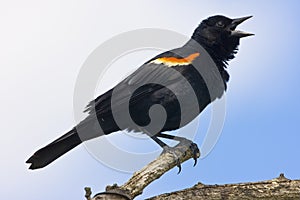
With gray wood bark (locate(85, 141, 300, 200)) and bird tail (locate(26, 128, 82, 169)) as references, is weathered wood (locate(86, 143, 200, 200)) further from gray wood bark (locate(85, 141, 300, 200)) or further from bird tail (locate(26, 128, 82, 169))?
bird tail (locate(26, 128, 82, 169))

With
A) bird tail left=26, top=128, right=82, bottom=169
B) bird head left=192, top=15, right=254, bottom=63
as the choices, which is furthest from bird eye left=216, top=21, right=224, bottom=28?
bird tail left=26, top=128, right=82, bottom=169

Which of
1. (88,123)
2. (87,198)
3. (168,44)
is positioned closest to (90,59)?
(88,123)

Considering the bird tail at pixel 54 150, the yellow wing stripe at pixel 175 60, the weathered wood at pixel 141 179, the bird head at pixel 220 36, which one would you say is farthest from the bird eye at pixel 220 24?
the bird tail at pixel 54 150

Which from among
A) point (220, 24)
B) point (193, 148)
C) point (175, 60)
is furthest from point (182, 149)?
point (220, 24)

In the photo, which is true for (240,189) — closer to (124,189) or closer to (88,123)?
(124,189)

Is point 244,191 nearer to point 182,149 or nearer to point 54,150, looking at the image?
point 182,149

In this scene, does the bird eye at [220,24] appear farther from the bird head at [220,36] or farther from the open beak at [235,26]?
the open beak at [235,26]

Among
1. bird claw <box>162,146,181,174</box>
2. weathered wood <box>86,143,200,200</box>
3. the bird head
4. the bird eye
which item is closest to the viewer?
weathered wood <box>86,143,200,200</box>

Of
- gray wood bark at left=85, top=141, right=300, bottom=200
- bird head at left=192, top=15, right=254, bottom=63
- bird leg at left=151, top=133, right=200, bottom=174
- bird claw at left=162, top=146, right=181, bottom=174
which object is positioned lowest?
gray wood bark at left=85, top=141, right=300, bottom=200
